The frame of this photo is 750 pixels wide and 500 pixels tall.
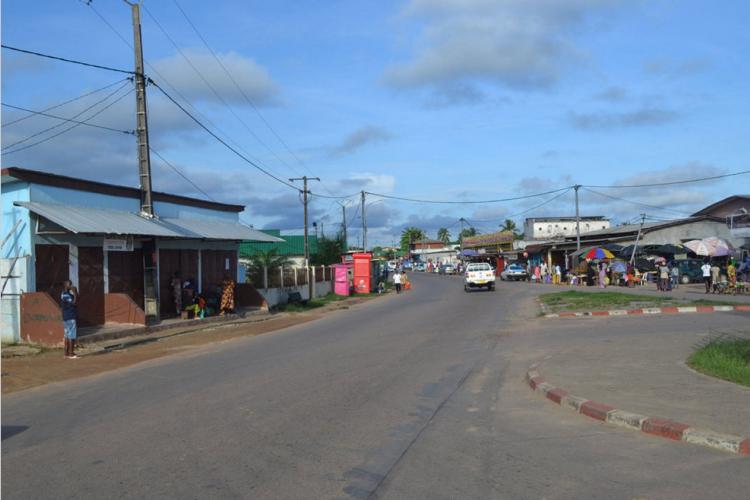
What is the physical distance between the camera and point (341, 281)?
46.9 metres

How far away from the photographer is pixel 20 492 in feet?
A: 18.6

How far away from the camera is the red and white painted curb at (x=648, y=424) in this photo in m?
6.38

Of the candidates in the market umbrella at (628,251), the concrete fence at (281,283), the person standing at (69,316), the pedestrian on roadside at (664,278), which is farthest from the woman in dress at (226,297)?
the market umbrella at (628,251)

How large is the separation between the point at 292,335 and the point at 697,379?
12.5m

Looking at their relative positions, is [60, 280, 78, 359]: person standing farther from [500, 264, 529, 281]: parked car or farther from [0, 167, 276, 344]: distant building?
[500, 264, 529, 281]: parked car

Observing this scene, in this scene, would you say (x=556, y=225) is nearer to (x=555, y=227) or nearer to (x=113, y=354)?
(x=555, y=227)

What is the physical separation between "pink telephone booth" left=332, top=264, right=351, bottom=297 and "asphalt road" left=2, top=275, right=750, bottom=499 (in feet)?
110

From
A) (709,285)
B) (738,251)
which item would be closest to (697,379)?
(709,285)

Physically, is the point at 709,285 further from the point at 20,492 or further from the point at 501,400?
the point at 20,492

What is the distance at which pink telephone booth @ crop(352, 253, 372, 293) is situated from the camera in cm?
5062

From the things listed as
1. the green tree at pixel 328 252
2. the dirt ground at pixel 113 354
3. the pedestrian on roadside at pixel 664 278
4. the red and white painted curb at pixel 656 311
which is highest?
the green tree at pixel 328 252

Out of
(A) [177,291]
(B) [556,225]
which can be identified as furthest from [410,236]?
(A) [177,291]

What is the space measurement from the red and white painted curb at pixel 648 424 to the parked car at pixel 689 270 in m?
39.7

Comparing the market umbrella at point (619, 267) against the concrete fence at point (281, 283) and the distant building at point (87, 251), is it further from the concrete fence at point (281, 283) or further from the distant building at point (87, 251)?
the distant building at point (87, 251)
